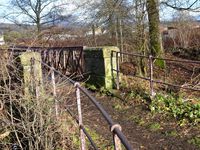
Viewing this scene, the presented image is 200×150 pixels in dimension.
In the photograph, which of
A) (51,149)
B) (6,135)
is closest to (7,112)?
(6,135)

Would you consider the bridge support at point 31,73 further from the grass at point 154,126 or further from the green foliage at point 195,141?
the green foliage at point 195,141

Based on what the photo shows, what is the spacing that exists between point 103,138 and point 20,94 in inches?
64.0

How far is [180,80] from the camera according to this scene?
44.9 feet

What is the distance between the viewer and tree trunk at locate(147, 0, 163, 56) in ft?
44.3

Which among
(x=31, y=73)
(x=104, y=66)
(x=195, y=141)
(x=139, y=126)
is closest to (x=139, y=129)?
(x=139, y=126)

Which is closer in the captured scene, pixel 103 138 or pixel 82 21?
pixel 103 138

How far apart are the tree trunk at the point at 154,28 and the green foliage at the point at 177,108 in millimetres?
6077

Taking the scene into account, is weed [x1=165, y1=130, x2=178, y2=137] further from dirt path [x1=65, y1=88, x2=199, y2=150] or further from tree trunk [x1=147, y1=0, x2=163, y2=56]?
tree trunk [x1=147, y1=0, x2=163, y2=56]

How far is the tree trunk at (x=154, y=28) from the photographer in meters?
13.5

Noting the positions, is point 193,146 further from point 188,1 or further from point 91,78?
point 188,1

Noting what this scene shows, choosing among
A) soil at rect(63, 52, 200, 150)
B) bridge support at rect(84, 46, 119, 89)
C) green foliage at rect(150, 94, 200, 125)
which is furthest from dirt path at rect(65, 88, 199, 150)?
bridge support at rect(84, 46, 119, 89)

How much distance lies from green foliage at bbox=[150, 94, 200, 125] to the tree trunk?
608 centimetres

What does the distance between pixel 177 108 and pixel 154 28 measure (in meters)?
7.71

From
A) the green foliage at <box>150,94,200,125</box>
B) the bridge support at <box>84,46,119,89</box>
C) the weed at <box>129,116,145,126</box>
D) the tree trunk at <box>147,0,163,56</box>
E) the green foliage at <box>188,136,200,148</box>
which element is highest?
the tree trunk at <box>147,0,163,56</box>
